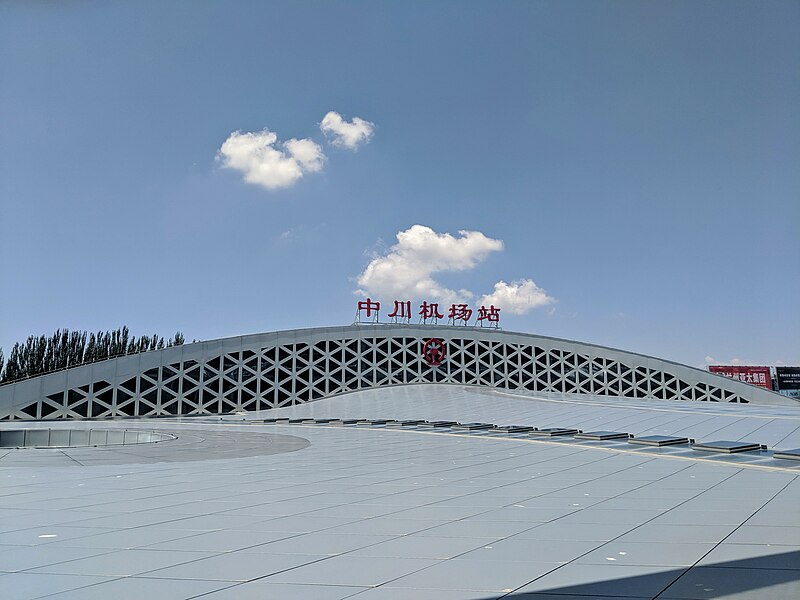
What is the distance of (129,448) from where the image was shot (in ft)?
55.6

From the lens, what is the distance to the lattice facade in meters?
39.1

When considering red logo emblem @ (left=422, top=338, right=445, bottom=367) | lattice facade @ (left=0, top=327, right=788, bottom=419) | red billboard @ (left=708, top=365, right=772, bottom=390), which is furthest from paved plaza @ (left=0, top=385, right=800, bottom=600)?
red billboard @ (left=708, top=365, right=772, bottom=390)

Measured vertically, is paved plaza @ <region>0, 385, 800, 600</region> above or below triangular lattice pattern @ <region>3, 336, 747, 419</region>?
below

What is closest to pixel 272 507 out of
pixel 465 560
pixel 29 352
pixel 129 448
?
pixel 465 560

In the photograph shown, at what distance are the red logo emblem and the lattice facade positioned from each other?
0.33m

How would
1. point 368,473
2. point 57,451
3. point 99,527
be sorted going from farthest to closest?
1. point 57,451
2. point 368,473
3. point 99,527

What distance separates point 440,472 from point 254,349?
111ft

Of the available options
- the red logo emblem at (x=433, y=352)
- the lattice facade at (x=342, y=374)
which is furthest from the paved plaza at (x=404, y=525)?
the red logo emblem at (x=433, y=352)

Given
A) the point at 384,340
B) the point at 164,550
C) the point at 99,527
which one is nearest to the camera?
the point at 164,550

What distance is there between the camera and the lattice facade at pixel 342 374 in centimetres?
3912

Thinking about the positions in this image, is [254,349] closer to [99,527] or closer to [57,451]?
[57,451]

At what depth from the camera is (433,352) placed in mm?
47906

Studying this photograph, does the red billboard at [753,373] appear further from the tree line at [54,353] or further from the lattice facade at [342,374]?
the tree line at [54,353]

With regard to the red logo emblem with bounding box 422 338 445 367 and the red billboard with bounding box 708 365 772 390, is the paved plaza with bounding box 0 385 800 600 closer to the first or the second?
the red logo emblem with bounding box 422 338 445 367
